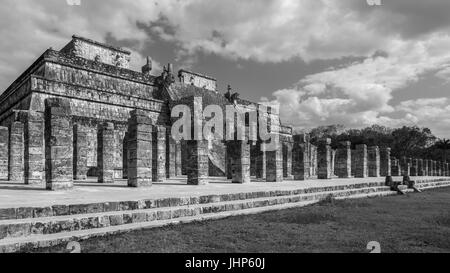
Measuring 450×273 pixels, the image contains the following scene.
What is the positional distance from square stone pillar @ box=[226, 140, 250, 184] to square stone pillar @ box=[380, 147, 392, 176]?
15.0 m

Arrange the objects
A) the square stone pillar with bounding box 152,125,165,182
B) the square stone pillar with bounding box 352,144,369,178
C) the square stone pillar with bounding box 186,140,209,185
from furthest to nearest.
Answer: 1. the square stone pillar with bounding box 352,144,369,178
2. the square stone pillar with bounding box 152,125,165,182
3. the square stone pillar with bounding box 186,140,209,185

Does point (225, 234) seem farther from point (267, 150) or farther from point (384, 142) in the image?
point (384, 142)

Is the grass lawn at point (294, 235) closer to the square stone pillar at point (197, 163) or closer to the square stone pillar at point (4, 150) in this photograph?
the square stone pillar at point (197, 163)

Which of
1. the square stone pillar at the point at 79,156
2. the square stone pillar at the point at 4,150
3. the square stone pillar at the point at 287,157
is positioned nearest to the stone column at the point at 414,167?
the square stone pillar at the point at 287,157

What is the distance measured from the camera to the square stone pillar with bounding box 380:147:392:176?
25784 mm

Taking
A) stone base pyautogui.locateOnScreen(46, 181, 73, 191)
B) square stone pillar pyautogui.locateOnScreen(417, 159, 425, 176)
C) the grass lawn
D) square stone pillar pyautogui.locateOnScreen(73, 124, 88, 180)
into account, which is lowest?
square stone pillar pyautogui.locateOnScreen(417, 159, 425, 176)

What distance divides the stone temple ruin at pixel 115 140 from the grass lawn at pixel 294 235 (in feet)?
15.5

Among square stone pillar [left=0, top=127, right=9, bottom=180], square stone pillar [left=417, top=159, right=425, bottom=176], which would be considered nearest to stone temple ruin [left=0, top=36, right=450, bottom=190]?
square stone pillar [left=0, top=127, right=9, bottom=180]

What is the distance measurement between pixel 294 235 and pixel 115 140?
40.6 feet

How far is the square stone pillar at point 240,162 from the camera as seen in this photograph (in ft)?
46.8

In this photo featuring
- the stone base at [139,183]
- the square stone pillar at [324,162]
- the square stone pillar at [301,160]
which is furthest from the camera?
the square stone pillar at [324,162]

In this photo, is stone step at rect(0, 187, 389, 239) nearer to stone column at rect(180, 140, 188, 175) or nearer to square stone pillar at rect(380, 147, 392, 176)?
stone column at rect(180, 140, 188, 175)

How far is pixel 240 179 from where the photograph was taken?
14164 millimetres
